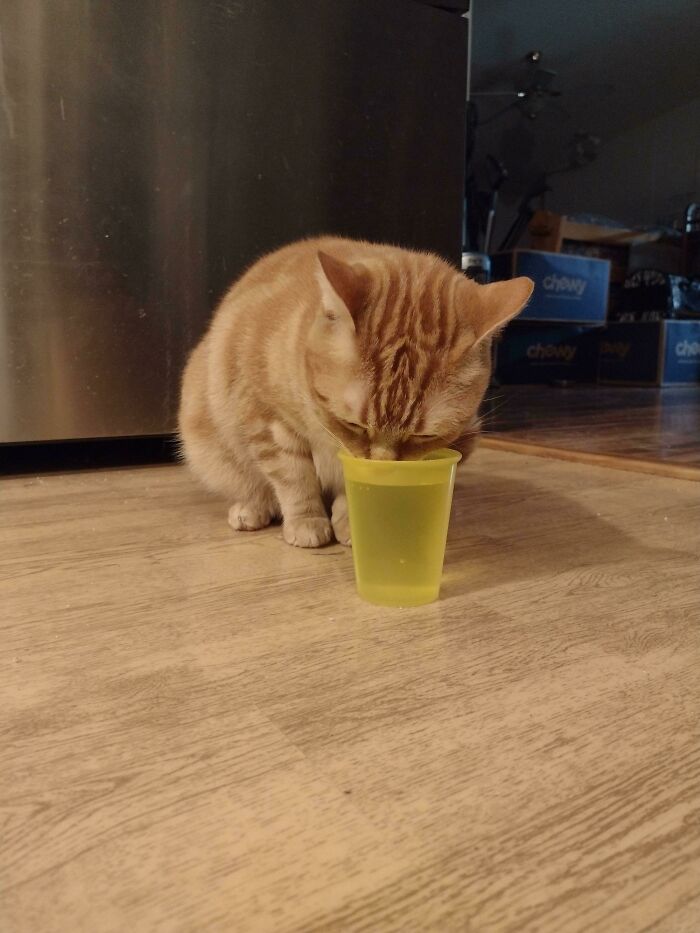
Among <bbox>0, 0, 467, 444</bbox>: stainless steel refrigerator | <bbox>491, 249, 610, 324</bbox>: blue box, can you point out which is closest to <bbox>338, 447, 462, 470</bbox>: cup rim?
<bbox>0, 0, 467, 444</bbox>: stainless steel refrigerator

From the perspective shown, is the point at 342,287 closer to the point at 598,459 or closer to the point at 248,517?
the point at 248,517

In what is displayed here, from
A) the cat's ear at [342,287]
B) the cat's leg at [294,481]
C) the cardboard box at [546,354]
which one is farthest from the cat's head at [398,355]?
the cardboard box at [546,354]

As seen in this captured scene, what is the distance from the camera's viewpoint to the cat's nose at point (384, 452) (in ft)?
3.00

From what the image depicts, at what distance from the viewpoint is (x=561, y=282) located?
13.8 ft

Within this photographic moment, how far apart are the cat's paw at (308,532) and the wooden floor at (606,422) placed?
1.15 ft

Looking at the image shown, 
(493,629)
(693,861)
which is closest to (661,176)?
(493,629)

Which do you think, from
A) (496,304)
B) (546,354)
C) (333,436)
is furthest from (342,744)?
(546,354)

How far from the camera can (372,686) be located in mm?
718

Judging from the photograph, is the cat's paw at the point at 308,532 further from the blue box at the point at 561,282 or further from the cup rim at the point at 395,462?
the blue box at the point at 561,282

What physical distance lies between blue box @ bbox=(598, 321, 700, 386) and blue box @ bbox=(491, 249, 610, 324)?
373 mm

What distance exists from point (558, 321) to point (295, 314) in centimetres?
347

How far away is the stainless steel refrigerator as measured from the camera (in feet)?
5.22

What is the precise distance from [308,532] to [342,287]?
46 centimetres

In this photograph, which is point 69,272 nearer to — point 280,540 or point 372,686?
point 280,540
